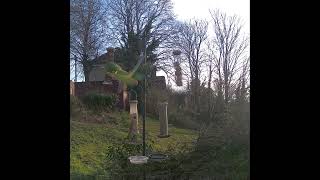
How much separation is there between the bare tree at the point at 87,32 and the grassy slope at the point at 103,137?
54cm

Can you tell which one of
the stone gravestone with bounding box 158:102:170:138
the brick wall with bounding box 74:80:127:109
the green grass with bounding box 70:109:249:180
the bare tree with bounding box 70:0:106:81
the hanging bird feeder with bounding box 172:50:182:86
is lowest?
the green grass with bounding box 70:109:249:180

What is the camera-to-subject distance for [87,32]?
325 cm

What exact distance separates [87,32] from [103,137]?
42.0 inches

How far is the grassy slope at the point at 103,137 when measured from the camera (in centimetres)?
296

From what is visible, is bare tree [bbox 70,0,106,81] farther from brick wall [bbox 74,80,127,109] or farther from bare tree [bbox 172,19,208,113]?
bare tree [bbox 172,19,208,113]

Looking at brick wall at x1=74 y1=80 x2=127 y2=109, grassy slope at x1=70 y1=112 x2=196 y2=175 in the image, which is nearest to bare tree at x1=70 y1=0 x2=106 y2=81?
brick wall at x1=74 y1=80 x2=127 y2=109

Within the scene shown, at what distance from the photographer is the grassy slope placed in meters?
2.96

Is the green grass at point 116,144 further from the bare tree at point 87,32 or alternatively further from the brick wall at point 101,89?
the bare tree at point 87,32

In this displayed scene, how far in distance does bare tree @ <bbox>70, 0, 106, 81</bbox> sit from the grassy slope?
0.54m

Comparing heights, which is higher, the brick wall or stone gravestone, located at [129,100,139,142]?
the brick wall

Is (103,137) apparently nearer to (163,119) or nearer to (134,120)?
(134,120)
